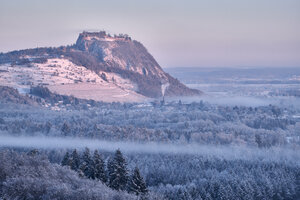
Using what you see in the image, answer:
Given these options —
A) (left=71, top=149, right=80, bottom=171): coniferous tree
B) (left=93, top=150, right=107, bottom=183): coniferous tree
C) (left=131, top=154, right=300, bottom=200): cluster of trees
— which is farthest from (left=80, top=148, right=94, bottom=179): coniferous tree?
(left=131, top=154, right=300, bottom=200): cluster of trees

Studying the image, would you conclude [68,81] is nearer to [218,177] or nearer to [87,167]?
[218,177]

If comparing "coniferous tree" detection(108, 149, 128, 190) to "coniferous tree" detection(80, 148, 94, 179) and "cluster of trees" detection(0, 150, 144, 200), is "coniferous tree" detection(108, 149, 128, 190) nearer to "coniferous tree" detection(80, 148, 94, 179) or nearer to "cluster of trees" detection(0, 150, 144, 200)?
"coniferous tree" detection(80, 148, 94, 179)

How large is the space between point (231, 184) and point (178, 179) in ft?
18.3

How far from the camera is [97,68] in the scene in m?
108

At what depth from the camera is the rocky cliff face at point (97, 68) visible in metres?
95.2

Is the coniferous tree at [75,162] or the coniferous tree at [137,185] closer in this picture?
the coniferous tree at [137,185]

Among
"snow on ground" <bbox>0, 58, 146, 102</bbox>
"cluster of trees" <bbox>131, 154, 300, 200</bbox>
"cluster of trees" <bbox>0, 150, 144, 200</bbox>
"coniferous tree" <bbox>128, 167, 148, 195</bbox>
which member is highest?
"snow on ground" <bbox>0, 58, 146, 102</bbox>

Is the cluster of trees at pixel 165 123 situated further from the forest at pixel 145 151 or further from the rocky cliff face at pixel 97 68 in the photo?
the rocky cliff face at pixel 97 68

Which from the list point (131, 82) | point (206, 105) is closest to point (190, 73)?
point (131, 82)

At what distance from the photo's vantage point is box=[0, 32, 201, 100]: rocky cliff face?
9525 centimetres

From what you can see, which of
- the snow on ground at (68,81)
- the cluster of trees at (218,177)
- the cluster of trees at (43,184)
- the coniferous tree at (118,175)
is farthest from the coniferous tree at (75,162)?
the snow on ground at (68,81)

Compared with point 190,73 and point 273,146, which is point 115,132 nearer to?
point 273,146

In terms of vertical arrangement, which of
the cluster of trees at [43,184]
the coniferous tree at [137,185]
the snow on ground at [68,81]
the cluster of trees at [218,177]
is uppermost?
the snow on ground at [68,81]

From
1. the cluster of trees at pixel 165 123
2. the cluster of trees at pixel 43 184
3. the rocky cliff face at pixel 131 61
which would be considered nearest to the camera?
the cluster of trees at pixel 43 184
